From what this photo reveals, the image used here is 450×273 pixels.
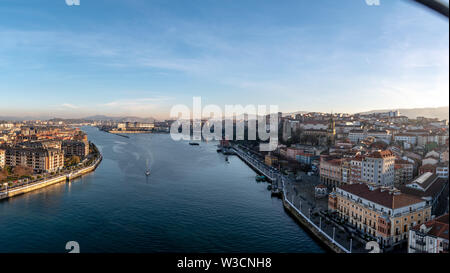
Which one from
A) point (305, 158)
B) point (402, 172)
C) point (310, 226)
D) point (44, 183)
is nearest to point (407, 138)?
point (402, 172)

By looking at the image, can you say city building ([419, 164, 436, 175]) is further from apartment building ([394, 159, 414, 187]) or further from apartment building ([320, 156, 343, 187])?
apartment building ([320, 156, 343, 187])

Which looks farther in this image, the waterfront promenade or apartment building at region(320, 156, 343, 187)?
apartment building at region(320, 156, 343, 187)

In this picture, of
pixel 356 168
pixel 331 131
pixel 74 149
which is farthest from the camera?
pixel 331 131

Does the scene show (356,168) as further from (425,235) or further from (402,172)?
(425,235)

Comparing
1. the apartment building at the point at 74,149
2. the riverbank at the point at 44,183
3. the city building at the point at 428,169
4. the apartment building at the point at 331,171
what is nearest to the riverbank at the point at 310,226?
the apartment building at the point at 331,171

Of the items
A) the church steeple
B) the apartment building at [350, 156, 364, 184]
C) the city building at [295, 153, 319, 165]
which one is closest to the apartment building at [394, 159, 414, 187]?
the apartment building at [350, 156, 364, 184]

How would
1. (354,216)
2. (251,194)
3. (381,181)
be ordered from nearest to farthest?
1. (354,216)
2. (381,181)
3. (251,194)
